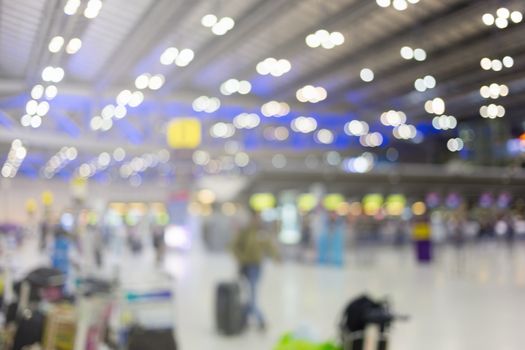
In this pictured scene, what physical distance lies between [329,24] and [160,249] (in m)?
12.6

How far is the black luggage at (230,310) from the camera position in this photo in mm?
8750

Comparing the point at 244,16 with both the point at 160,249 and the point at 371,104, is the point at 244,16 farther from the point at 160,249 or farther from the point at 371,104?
the point at 160,249

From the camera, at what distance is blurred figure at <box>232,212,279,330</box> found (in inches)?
362

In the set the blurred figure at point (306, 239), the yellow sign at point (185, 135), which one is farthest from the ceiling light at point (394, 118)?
the blurred figure at point (306, 239)

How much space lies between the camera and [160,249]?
62.4ft

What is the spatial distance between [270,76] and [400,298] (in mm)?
4828

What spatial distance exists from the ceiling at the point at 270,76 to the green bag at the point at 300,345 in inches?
75.3

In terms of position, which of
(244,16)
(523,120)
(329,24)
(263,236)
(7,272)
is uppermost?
(244,16)

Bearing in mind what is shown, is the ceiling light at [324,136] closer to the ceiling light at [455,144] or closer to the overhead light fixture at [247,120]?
the overhead light fixture at [247,120]

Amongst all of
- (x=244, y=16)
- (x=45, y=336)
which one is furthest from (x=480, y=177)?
(x=244, y=16)

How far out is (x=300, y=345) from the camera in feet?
16.3

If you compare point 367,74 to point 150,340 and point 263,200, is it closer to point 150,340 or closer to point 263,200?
point 150,340

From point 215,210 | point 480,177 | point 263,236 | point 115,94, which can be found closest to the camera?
point 480,177

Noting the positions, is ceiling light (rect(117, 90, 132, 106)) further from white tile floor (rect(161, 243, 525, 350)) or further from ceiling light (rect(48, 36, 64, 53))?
white tile floor (rect(161, 243, 525, 350))
